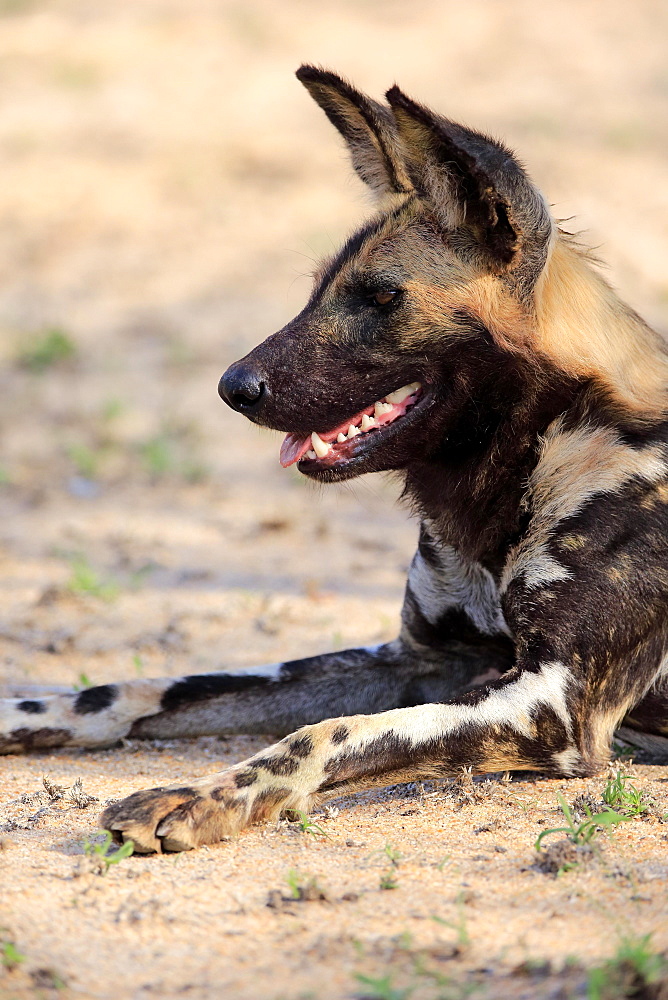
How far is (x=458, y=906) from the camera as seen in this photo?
222 centimetres

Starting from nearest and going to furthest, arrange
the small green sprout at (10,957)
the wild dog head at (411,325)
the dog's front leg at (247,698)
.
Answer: the small green sprout at (10,957) → the wild dog head at (411,325) → the dog's front leg at (247,698)

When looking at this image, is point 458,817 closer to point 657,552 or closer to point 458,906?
point 458,906

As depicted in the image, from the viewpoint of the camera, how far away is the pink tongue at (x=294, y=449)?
3213 mm

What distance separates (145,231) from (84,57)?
132 inches

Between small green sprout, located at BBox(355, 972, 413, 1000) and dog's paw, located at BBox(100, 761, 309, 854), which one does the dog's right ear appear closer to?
dog's paw, located at BBox(100, 761, 309, 854)

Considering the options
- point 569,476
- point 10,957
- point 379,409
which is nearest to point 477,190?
point 379,409

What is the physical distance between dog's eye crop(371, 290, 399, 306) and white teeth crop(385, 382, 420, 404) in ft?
0.77

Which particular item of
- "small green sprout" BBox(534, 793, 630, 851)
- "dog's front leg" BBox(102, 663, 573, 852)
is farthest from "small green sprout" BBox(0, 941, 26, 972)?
"small green sprout" BBox(534, 793, 630, 851)

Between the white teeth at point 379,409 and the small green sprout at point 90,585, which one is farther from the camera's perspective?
the small green sprout at point 90,585

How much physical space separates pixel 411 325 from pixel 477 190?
0.39m

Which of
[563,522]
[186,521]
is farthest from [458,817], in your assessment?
Result: [186,521]

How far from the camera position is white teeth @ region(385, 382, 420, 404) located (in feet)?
10.3

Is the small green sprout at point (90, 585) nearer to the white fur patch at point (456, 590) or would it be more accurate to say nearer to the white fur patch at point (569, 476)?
the white fur patch at point (456, 590)

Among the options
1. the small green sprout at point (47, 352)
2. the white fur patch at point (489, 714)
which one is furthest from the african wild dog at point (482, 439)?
the small green sprout at point (47, 352)
